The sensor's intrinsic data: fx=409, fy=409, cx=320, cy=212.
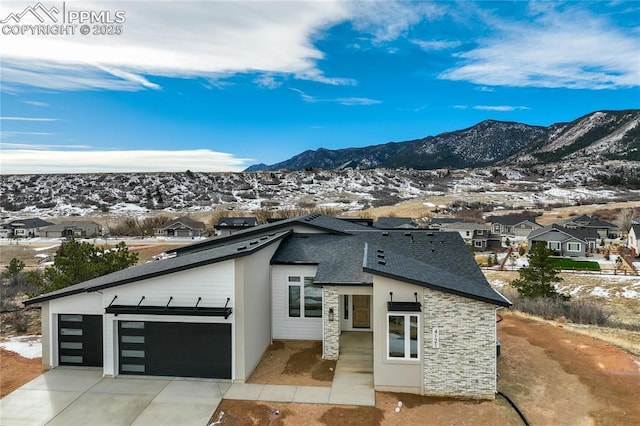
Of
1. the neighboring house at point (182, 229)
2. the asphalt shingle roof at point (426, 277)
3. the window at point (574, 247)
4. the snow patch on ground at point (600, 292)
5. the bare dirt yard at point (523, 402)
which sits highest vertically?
the asphalt shingle roof at point (426, 277)

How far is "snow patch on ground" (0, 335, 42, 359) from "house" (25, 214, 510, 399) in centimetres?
182

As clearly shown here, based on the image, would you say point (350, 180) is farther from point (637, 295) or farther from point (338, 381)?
point (338, 381)

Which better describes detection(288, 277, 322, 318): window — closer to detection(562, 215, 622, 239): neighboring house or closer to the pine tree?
the pine tree

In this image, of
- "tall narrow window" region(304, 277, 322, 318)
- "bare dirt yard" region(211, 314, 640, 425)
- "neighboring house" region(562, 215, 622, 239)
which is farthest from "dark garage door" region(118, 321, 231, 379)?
"neighboring house" region(562, 215, 622, 239)

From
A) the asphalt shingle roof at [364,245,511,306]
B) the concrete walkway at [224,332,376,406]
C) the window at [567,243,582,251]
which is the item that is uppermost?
the asphalt shingle roof at [364,245,511,306]

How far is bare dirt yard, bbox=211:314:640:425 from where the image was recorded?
10.2 meters

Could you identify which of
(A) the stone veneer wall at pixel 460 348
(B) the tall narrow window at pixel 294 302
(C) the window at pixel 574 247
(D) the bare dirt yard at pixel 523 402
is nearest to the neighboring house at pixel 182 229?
(C) the window at pixel 574 247

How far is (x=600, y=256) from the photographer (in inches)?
2061

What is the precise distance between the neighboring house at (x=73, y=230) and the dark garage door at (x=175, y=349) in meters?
61.2

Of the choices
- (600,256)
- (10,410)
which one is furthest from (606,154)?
(10,410)

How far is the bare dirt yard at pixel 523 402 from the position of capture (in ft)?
33.5

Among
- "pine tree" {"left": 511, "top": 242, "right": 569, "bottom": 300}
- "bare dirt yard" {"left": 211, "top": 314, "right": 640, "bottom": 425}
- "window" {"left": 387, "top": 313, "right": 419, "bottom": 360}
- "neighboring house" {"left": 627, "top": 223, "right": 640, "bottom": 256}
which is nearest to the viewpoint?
"bare dirt yard" {"left": 211, "top": 314, "right": 640, "bottom": 425}

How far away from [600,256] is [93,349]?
58313 mm

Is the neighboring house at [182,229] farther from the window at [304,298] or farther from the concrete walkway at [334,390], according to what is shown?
the concrete walkway at [334,390]
